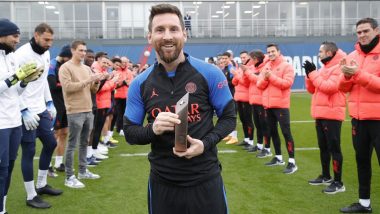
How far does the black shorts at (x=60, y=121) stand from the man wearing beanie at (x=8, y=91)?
265 centimetres

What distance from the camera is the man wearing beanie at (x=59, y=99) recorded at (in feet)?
24.0

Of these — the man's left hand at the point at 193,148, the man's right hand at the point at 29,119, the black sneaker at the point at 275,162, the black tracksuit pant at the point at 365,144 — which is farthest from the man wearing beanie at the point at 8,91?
the black sneaker at the point at 275,162

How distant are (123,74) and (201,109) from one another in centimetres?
951

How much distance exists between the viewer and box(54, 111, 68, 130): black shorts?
302 inches

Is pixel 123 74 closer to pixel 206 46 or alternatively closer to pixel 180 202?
pixel 180 202

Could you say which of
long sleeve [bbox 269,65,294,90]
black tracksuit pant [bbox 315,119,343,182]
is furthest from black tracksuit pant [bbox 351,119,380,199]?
long sleeve [bbox 269,65,294,90]

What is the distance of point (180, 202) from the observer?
2.79 m

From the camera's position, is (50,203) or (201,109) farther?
(50,203)

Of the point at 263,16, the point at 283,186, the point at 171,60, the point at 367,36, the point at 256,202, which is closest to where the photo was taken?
the point at 171,60

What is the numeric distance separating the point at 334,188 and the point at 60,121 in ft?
16.5

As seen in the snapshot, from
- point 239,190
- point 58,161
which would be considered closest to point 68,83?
point 58,161

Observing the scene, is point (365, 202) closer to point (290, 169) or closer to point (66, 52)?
point (290, 169)

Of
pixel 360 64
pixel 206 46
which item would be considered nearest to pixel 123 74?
pixel 360 64

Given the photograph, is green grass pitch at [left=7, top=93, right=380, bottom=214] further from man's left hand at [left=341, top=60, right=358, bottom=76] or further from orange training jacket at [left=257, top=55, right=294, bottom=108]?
man's left hand at [left=341, top=60, right=358, bottom=76]
